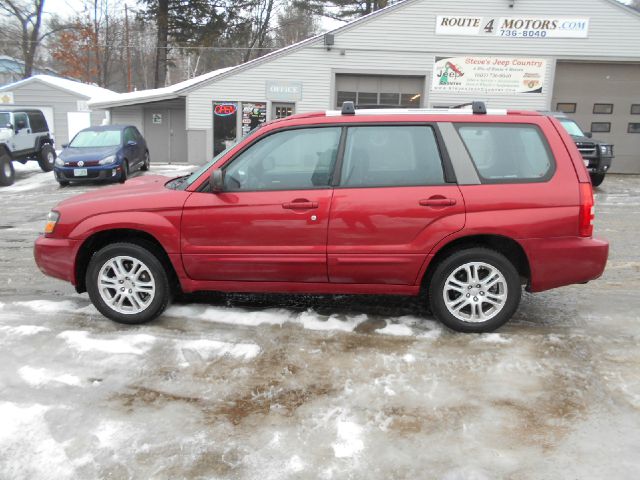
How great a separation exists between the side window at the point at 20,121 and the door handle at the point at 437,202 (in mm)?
15046

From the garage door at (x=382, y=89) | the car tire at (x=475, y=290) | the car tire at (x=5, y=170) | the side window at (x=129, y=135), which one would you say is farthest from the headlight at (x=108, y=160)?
the car tire at (x=475, y=290)

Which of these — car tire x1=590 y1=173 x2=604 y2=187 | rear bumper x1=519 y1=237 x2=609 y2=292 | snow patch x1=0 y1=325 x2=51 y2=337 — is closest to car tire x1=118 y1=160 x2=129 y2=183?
snow patch x1=0 y1=325 x2=51 y2=337

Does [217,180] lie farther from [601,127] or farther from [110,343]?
[601,127]

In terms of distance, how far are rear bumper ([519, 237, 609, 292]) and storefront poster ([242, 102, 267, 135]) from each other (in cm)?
1535

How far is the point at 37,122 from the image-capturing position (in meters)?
16.7

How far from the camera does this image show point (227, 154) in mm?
4207

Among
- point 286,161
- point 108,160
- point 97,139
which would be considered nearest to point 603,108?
point 108,160

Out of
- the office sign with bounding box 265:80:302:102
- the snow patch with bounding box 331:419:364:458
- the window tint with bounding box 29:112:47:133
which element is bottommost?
the snow patch with bounding box 331:419:364:458

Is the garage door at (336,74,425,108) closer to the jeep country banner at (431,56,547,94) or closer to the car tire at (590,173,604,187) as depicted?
the jeep country banner at (431,56,547,94)

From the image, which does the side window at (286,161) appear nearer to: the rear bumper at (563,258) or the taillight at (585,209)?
the rear bumper at (563,258)

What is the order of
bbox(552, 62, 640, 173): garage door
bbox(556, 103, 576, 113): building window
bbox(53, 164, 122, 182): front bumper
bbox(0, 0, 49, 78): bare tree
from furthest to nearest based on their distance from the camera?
bbox(0, 0, 49, 78): bare tree < bbox(556, 103, 576, 113): building window < bbox(552, 62, 640, 173): garage door < bbox(53, 164, 122, 182): front bumper

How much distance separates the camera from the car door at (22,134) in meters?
15.2

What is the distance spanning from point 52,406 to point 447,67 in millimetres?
17003

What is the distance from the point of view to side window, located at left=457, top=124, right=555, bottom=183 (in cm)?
403
